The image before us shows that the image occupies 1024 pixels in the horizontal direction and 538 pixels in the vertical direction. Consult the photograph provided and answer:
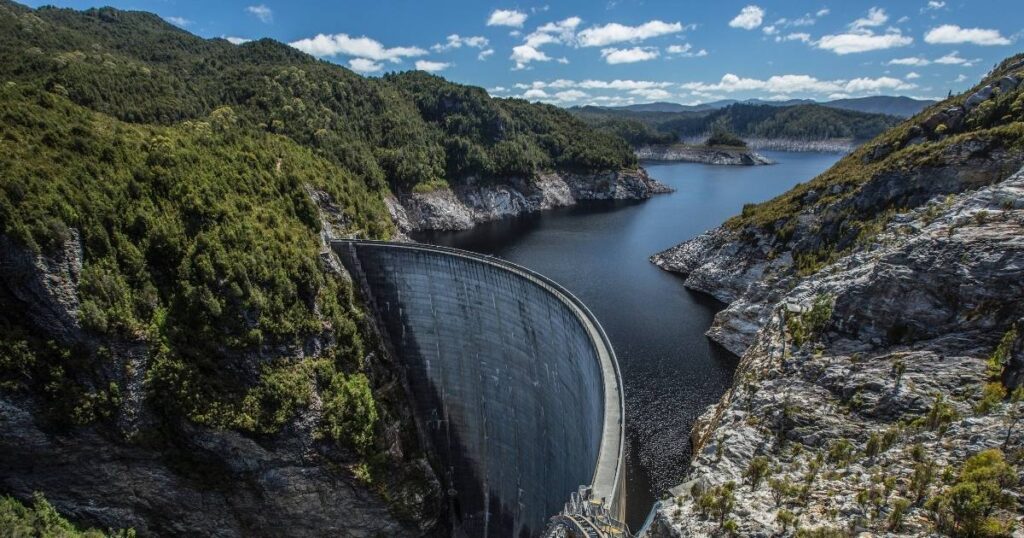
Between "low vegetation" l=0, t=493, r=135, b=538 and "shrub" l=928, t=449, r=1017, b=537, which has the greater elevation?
"shrub" l=928, t=449, r=1017, b=537

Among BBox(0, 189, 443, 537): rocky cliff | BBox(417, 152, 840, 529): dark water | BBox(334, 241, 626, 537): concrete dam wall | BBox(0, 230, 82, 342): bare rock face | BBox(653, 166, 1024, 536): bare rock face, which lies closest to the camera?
BBox(653, 166, 1024, 536): bare rock face

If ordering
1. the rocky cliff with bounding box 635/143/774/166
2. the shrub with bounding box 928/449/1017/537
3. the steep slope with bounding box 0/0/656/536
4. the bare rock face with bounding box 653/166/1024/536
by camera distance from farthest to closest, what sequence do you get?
the rocky cliff with bounding box 635/143/774/166
the steep slope with bounding box 0/0/656/536
the bare rock face with bounding box 653/166/1024/536
the shrub with bounding box 928/449/1017/537

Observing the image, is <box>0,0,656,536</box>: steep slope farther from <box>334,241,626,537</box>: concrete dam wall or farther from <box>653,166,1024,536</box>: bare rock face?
<box>653,166,1024,536</box>: bare rock face

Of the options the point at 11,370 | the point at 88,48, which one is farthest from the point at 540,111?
the point at 11,370

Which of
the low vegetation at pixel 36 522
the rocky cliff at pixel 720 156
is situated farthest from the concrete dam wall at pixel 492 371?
the rocky cliff at pixel 720 156

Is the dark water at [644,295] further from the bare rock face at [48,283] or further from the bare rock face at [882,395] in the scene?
the bare rock face at [48,283]

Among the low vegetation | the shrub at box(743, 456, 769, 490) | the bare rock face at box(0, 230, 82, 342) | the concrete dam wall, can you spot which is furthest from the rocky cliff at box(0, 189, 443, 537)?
the shrub at box(743, 456, 769, 490)
